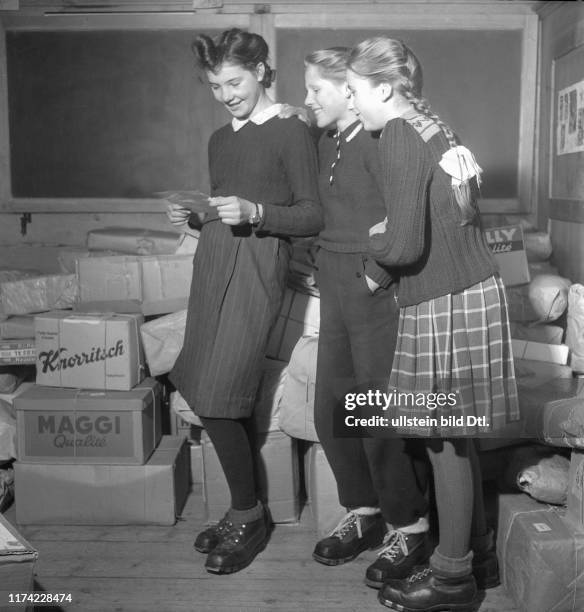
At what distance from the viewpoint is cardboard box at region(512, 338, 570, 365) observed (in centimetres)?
312

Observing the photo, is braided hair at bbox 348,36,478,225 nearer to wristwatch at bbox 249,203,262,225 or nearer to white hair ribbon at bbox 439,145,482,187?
white hair ribbon at bbox 439,145,482,187

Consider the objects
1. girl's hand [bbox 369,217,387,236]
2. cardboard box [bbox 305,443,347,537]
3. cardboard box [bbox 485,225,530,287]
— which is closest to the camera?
girl's hand [bbox 369,217,387,236]

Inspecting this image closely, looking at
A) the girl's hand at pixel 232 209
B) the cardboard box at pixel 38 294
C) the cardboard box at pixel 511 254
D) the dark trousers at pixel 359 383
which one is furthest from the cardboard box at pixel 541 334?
the cardboard box at pixel 38 294

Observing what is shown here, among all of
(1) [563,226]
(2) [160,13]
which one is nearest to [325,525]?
(1) [563,226]

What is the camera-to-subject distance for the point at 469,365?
2.10 meters

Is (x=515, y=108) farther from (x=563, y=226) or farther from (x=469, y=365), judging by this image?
(x=469, y=365)

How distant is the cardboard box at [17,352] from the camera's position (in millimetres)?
3240

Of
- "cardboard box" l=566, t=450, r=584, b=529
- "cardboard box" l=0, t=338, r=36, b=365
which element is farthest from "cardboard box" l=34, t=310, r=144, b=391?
"cardboard box" l=566, t=450, r=584, b=529

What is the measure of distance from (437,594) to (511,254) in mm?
1561

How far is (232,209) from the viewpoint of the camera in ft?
7.88

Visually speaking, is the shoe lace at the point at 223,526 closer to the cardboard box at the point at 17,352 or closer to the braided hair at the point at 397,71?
the cardboard box at the point at 17,352

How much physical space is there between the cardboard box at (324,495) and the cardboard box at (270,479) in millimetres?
134

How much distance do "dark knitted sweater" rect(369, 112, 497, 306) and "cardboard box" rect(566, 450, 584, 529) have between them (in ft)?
2.42

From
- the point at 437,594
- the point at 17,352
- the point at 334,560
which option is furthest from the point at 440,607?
the point at 17,352
